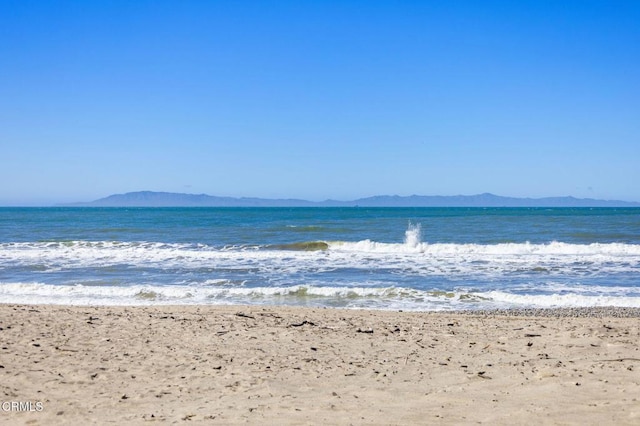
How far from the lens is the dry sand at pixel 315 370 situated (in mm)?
5012

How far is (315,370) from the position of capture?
6.55 metres

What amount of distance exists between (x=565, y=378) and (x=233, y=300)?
31.8 feet

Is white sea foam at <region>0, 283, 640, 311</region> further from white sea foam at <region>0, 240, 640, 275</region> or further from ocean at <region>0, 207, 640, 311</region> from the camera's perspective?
white sea foam at <region>0, 240, 640, 275</region>

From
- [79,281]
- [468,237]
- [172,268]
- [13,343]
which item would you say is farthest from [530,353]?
[468,237]

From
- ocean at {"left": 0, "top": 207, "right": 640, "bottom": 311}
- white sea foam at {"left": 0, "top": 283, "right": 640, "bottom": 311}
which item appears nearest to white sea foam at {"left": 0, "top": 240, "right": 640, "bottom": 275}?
ocean at {"left": 0, "top": 207, "right": 640, "bottom": 311}

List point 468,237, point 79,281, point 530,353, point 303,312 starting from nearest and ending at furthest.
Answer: point 530,353, point 303,312, point 79,281, point 468,237

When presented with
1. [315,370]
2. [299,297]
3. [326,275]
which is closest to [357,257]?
[326,275]

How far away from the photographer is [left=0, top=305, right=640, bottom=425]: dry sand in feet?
16.4

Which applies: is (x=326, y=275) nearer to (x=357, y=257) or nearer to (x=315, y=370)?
(x=357, y=257)

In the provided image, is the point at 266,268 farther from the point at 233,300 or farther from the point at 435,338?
the point at 435,338

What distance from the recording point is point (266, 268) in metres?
21.1

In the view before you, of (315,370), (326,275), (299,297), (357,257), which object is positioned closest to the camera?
(315,370)

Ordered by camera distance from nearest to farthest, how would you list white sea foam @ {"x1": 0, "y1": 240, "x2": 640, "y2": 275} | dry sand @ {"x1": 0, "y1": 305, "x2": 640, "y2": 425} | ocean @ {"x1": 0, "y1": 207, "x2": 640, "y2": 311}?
dry sand @ {"x1": 0, "y1": 305, "x2": 640, "y2": 425} < ocean @ {"x1": 0, "y1": 207, "x2": 640, "y2": 311} < white sea foam @ {"x1": 0, "y1": 240, "x2": 640, "y2": 275}

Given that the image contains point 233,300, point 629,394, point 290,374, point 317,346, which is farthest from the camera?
point 233,300
